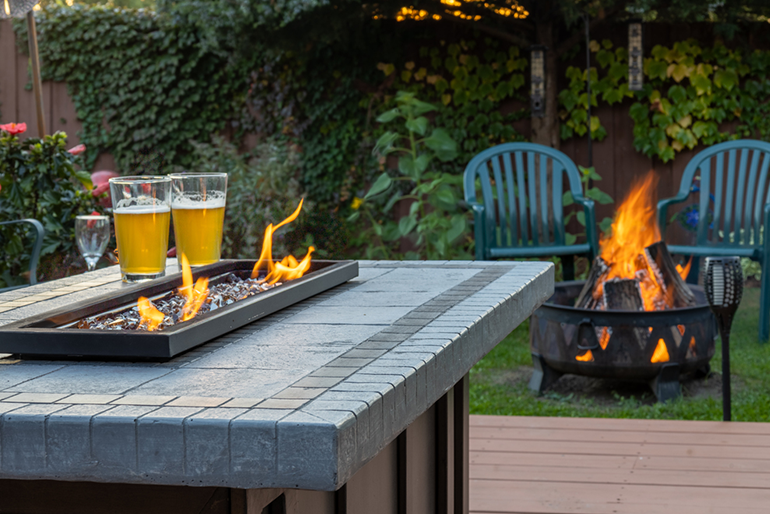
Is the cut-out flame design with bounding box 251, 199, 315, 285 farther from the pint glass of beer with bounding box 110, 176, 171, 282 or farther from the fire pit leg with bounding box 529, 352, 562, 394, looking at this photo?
the fire pit leg with bounding box 529, 352, 562, 394

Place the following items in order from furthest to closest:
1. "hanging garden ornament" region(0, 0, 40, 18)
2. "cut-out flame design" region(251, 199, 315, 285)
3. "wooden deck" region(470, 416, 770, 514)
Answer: "hanging garden ornament" region(0, 0, 40, 18) → "wooden deck" region(470, 416, 770, 514) → "cut-out flame design" region(251, 199, 315, 285)

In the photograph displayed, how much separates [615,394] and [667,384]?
0.75ft

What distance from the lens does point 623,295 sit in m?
3.30

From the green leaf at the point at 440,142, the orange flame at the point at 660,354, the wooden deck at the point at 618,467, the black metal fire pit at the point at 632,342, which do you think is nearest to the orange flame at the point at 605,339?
the black metal fire pit at the point at 632,342

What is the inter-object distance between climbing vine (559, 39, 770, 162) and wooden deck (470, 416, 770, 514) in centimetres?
375

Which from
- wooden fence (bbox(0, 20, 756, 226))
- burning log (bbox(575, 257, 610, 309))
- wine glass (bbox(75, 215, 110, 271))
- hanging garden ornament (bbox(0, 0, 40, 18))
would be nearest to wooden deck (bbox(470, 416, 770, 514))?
burning log (bbox(575, 257, 610, 309))

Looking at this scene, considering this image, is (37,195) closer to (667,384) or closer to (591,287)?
(591,287)

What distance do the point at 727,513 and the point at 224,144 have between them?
5.07 meters

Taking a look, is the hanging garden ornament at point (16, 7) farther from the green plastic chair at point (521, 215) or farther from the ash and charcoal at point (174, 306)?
the ash and charcoal at point (174, 306)

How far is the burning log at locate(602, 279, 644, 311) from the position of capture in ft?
10.8

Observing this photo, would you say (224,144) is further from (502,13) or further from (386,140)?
(502,13)

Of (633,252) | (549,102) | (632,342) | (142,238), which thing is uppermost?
(549,102)

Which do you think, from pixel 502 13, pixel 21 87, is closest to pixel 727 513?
pixel 502 13

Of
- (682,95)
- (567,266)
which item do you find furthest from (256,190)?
(682,95)
